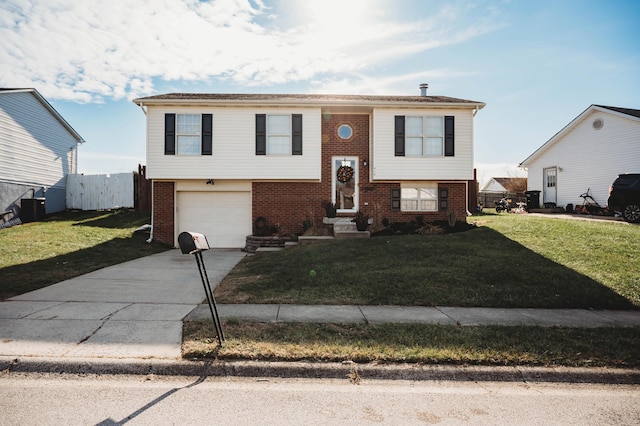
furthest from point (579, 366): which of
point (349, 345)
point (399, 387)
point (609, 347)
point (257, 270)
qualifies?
point (257, 270)

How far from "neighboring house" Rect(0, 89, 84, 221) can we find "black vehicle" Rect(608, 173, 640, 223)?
25.7 meters

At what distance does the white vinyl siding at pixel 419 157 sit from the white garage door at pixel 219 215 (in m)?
5.73

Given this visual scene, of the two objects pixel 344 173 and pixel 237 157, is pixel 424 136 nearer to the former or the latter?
pixel 344 173

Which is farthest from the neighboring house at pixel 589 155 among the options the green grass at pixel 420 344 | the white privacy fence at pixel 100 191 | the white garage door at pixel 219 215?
the white privacy fence at pixel 100 191

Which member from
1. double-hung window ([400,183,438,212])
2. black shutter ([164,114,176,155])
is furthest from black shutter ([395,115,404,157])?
black shutter ([164,114,176,155])

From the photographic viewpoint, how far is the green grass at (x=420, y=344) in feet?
13.6

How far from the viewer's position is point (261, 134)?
15.0 meters

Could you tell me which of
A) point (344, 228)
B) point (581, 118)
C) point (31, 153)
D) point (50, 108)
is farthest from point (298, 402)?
point (581, 118)

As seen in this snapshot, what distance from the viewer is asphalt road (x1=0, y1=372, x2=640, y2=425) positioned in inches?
123

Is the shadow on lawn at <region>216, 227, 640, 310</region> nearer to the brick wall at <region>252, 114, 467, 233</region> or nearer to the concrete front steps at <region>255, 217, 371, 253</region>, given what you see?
the concrete front steps at <region>255, 217, 371, 253</region>

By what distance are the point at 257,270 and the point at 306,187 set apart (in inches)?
261

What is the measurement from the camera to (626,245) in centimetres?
1000

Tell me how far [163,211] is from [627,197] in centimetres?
1847

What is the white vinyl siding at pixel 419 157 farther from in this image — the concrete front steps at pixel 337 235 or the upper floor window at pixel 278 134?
the upper floor window at pixel 278 134
